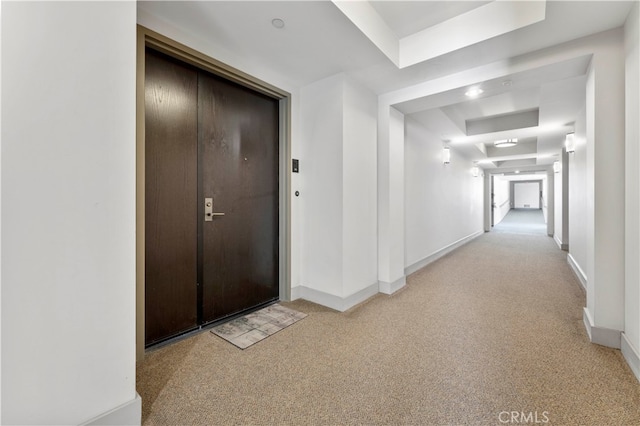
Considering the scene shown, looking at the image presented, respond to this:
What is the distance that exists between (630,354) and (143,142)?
3.60 m

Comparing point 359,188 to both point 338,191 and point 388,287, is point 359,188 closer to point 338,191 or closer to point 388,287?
point 338,191

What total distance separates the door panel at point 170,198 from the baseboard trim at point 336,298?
3.87ft

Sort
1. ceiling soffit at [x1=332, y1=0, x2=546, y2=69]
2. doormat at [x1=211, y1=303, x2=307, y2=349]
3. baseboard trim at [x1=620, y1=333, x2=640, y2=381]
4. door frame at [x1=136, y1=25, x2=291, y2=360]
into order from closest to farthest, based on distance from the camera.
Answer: baseboard trim at [x1=620, y1=333, x2=640, y2=381] → door frame at [x1=136, y1=25, x2=291, y2=360] → ceiling soffit at [x1=332, y1=0, x2=546, y2=69] → doormat at [x1=211, y1=303, x2=307, y2=349]

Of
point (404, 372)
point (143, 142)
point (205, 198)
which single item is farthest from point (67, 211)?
point (404, 372)

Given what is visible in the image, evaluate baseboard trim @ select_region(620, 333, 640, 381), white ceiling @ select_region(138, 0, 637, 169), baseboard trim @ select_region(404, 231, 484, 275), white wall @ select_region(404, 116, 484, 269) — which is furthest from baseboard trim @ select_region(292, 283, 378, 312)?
white ceiling @ select_region(138, 0, 637, 169)

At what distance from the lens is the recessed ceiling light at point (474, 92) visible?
2.66 metres

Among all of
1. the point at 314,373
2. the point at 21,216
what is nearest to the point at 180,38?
the point at 21,216

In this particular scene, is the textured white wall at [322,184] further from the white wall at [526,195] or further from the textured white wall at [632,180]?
the white wall at [526,195]

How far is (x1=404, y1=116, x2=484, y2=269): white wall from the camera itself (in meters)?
4.13

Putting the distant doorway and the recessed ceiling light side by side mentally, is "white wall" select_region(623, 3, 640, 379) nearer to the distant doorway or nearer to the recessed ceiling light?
the recessed ceiling light

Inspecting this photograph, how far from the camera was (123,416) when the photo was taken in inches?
47.9

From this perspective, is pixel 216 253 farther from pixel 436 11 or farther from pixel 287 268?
pixel 436 11

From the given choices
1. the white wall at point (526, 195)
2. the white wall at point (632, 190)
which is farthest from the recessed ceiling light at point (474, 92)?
the white wall at point (526, 195)

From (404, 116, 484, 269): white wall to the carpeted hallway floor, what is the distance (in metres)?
1.69
